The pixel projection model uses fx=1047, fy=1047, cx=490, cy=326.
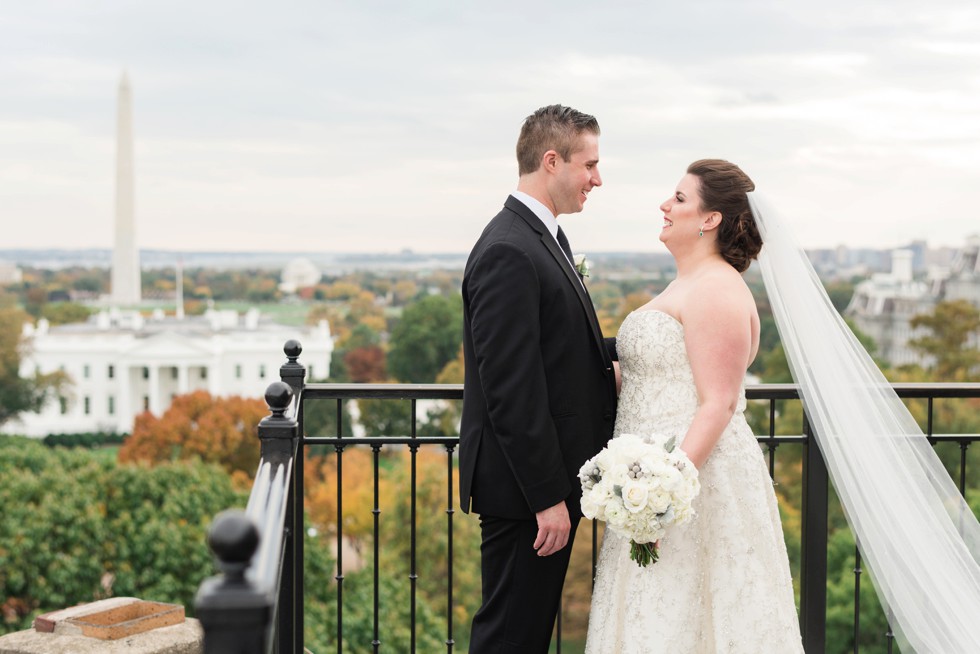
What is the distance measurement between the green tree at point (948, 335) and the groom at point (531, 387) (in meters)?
47.1

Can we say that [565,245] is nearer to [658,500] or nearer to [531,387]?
[531,387]

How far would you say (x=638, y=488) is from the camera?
7.70 feet

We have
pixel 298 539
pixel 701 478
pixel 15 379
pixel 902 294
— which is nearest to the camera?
pixel 701 478

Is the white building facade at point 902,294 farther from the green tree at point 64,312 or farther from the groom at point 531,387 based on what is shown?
the groom at point 531,387

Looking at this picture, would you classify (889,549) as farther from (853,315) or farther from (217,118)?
(217,118)

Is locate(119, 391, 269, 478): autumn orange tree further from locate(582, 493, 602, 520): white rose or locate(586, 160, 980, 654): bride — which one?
locate(582, 493, 602, 520): white rose

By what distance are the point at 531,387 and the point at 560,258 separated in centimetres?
37

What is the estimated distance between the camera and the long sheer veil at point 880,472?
118 inches

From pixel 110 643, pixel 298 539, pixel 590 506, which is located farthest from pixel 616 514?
pixel 110 643

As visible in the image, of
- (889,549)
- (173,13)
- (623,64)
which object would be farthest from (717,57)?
(889,549)

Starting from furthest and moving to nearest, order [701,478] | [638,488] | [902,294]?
[902,294]
[701,478]
[638,488]

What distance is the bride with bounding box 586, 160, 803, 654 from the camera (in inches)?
106

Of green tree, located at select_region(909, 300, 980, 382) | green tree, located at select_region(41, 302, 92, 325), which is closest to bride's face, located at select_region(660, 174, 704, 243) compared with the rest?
green tree, located at select_region(909, 300, 980, 382)

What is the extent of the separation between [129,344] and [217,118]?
17.2 m
